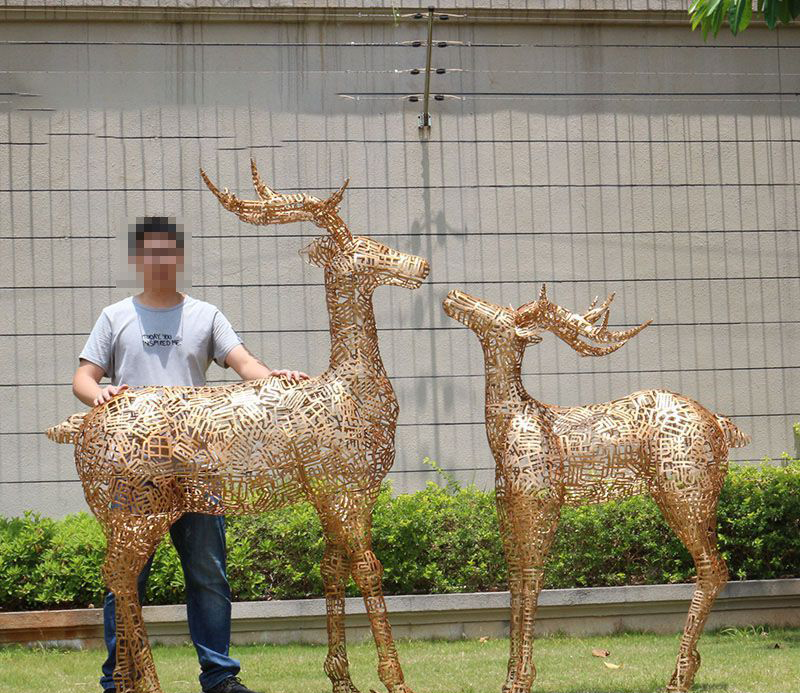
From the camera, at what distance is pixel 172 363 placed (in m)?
5.10

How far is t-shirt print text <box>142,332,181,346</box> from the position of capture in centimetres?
507

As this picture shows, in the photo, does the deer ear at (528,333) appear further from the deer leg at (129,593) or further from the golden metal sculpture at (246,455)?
the deer leg at (129,593)

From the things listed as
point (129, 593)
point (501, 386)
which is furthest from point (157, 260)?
point (501, 386)

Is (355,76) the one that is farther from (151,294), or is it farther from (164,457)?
(164,457)

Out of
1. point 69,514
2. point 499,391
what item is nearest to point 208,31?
point 69,514

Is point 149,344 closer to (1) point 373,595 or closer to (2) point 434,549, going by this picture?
(1) point 373,595

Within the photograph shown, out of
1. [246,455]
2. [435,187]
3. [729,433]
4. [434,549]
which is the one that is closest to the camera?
[246,455]

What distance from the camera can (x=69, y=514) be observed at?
7.95 meters

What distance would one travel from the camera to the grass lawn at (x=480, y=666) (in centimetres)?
560

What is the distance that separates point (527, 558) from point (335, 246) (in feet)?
5.41

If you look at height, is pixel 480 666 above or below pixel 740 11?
below

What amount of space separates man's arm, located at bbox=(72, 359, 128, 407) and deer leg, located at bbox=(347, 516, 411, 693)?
118 cm

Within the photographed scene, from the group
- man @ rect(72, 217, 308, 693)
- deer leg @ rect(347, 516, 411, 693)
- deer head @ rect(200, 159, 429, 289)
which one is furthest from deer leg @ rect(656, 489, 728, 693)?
man @ rect(72, 217, 308, 693)

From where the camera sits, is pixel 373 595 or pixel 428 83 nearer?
pixel 373 595
